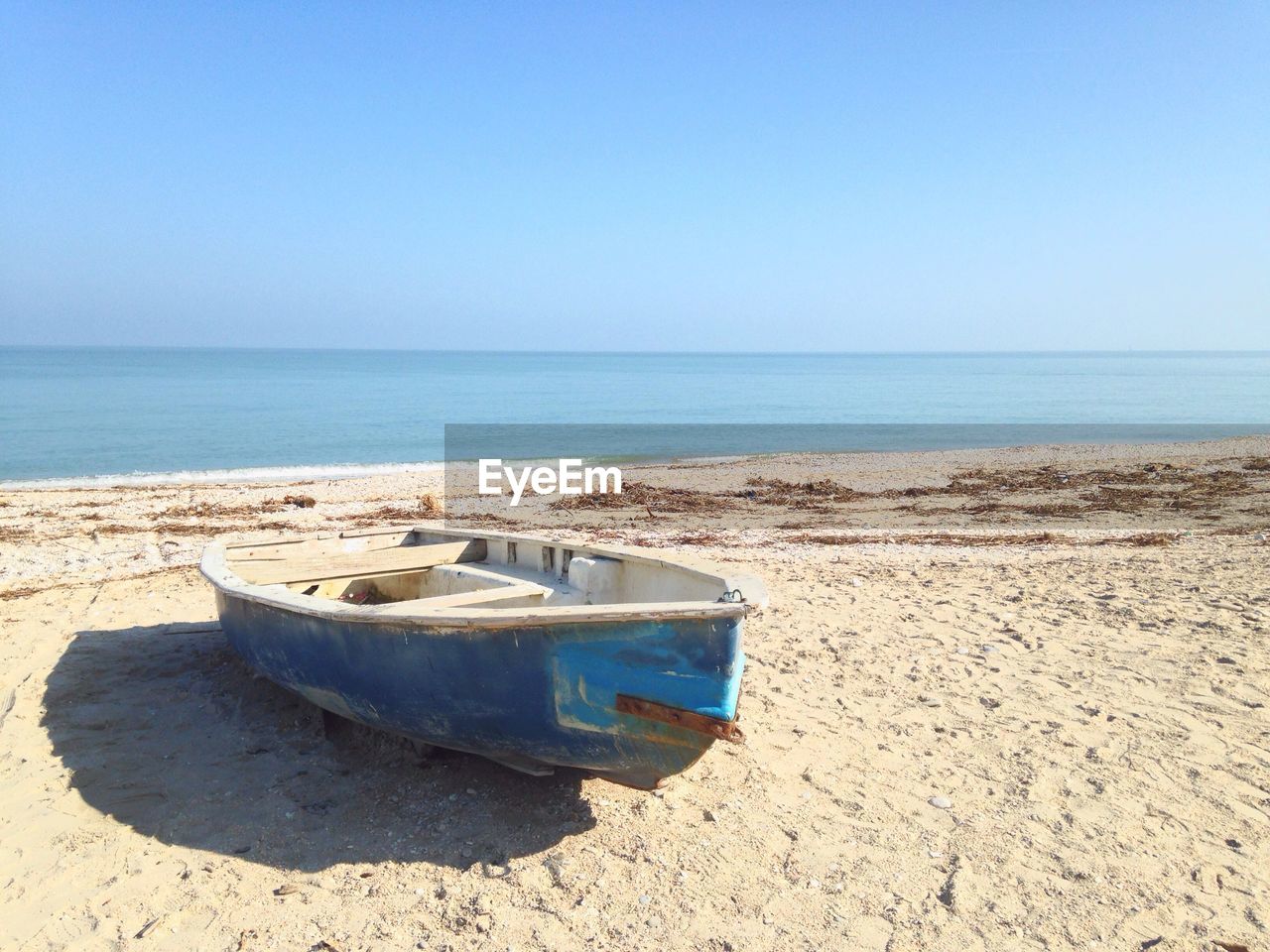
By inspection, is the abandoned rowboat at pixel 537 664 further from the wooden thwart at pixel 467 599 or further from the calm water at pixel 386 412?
the calm water at pixel 386 412

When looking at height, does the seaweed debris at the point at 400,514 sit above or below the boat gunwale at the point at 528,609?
below

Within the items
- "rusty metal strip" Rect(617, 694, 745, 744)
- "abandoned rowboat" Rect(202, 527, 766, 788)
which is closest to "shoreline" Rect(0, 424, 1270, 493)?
"abandoned rowboat" Rect(202, 527, 766, 788)

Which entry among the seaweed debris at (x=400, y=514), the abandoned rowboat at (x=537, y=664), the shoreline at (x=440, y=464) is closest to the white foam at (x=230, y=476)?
the shoreline at (x=440, y=464)

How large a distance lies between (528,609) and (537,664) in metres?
0.24

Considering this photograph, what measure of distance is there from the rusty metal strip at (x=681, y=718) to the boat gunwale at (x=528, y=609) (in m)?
0.38

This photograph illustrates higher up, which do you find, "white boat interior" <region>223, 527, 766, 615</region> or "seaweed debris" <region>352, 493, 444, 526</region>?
"white boat interior" <region>223, 527, 766, 615</region>

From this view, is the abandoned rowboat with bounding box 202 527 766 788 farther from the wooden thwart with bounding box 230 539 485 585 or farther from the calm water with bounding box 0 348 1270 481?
the calm water with bounding box 0 348 1270 481

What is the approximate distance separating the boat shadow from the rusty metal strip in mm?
736

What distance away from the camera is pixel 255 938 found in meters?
3.30

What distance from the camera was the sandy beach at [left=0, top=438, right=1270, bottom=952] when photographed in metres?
3.39

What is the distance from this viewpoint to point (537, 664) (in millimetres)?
3824

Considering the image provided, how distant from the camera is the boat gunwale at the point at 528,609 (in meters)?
3.58

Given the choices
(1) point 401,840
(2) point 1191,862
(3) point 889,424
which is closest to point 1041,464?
(3) point 889,424

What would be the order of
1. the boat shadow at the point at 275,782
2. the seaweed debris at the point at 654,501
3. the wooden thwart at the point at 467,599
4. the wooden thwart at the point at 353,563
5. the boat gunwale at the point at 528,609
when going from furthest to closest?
the seaweed debris at the point at 654,501
the wooden thwart at the point at 353,563
the wooden thwart at the point at 467,599
the boat shadow at the point at 275,782
the boat gunwale at the point at 528,609
